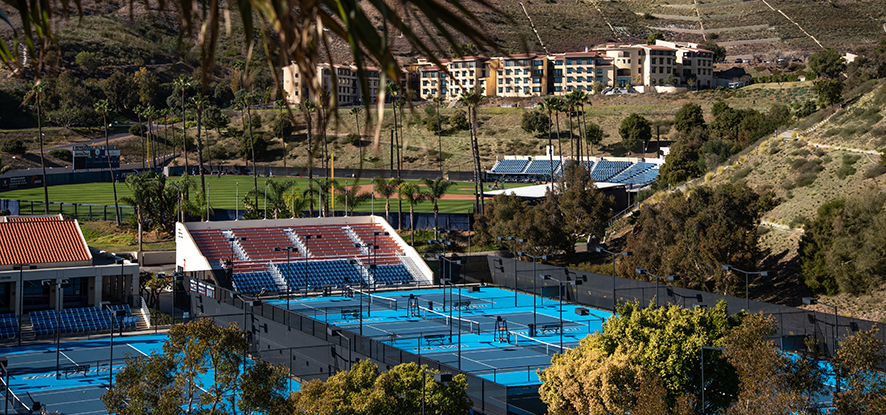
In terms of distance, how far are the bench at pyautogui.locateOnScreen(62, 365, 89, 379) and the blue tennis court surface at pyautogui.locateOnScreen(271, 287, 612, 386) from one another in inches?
471

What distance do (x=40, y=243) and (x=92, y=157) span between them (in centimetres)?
6499

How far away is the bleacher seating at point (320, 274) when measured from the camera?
5894cm

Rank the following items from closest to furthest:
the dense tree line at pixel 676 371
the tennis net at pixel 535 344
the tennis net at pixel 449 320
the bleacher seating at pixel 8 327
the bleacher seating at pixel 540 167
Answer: the dense tree line at pixel 676 371 → the tennis net at pixel 535 344 → the bleacher seating at pixel 8 327 → the tennis net at pixel 449 320 → the bleacher seating at pixel 540 167

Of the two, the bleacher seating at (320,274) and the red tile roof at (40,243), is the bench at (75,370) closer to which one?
the red tile roof at (40,243)

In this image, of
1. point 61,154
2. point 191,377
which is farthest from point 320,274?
point 61,154

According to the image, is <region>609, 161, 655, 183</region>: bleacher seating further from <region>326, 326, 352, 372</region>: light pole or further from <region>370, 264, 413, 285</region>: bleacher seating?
<region>326, 326, 352, 372</region>: light pole

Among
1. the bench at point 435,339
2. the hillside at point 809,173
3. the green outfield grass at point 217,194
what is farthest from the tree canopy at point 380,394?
the green outfield grass at point 217,194

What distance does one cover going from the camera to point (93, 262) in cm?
5325

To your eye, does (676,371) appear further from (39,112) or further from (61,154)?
(61,154)

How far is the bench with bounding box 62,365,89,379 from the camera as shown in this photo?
36375 mm

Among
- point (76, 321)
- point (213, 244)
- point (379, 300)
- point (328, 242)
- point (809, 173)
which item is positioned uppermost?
point (809, 173)

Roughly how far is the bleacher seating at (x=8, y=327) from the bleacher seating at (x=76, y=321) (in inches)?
34.2

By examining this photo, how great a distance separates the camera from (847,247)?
4662cm

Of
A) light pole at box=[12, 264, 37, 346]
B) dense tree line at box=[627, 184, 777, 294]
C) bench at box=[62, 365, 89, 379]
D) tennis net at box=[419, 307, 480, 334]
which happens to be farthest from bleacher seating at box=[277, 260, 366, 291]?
bench at box=[62, 365, 89, 379]
